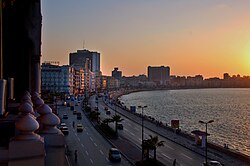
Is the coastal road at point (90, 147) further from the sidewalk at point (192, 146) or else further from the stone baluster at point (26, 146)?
the stone baluster at point (26, 146)

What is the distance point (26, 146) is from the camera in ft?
7.80

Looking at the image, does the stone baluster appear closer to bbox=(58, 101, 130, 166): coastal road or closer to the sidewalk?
bbox=(58, 101, 130, 166): coastal road

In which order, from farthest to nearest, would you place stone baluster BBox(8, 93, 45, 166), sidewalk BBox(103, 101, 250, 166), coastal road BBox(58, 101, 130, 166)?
sidewalk BBox(103, 101, 250, 166) → coastal road BBox(58, 101, 130, 166) → stone baluster BBox(8, 93, 45, 166)

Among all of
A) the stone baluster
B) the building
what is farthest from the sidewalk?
the building

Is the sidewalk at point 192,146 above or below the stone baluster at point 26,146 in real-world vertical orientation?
below

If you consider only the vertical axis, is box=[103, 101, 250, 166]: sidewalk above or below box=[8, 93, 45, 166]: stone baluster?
below

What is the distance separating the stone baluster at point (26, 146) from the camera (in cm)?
238

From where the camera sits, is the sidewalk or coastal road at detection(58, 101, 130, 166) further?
the sidewalk

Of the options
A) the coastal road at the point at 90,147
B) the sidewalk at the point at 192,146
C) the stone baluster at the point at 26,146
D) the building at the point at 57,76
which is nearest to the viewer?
the stone baluster at the point at 26,146

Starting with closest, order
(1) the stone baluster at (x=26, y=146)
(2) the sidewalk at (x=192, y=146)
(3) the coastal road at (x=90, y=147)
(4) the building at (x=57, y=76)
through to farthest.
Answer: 1. (1) the stone baluster at (x=26, y=146)
2. (3) the coastal road at (x=90, y=147)
3. (2) the sidewalk at (x=192, y=146)
4. (4) the building at (x=57, y=76)

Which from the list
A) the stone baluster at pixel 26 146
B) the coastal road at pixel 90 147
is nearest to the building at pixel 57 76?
the coastal road at pixel 90 147

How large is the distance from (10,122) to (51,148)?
692mm

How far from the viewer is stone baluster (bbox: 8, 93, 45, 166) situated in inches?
93.5

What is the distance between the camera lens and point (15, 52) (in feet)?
31.2
